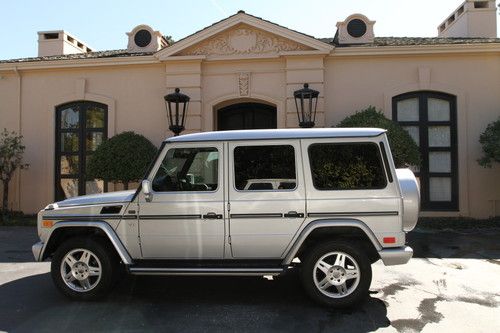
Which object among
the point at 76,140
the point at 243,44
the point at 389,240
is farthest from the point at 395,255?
the point at 76,140

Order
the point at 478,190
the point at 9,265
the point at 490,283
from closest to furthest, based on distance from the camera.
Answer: the point at 490,283
the point at 9,265
the point at 478,190

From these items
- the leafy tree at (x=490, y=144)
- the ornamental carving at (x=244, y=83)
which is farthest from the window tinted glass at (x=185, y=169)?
the leafy tree at (x=490, y=144)

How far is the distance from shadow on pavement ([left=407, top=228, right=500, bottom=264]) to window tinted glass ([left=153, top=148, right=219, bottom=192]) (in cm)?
438

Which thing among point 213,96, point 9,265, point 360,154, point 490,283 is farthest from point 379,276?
point 213,96

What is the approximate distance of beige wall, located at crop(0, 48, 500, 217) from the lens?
11.1 metres

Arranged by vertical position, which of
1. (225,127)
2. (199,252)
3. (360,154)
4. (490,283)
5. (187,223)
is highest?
(225,127)

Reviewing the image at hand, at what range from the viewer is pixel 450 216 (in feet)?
36.1

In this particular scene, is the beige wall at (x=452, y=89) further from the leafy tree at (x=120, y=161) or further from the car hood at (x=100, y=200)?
the car hood at (x=100, y=200)

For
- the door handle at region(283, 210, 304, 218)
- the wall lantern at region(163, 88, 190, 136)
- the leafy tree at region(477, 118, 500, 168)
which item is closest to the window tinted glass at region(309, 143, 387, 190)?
the door handle at region(283, 210, 304, 218)

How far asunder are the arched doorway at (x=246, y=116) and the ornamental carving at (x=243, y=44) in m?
1.58

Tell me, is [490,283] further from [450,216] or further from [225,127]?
[225,127]

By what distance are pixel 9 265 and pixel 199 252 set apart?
3971 mm

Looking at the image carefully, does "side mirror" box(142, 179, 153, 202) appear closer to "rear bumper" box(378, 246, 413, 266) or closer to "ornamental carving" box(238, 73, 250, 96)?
"rear bumper" box(378, 246, 413, 266)

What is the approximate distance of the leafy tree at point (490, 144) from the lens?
32.8 ft
